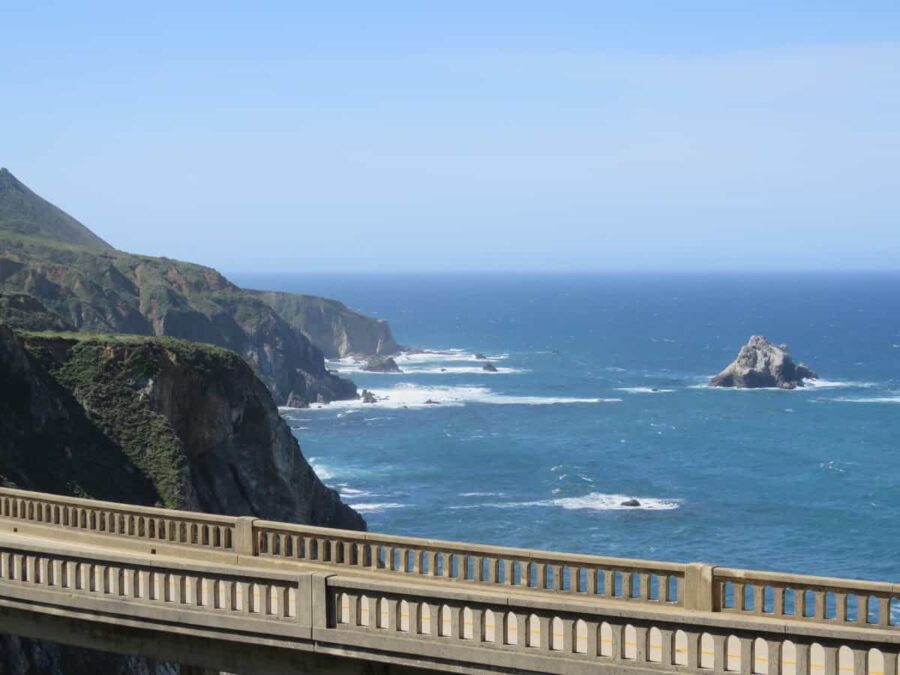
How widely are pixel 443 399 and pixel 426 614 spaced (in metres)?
145

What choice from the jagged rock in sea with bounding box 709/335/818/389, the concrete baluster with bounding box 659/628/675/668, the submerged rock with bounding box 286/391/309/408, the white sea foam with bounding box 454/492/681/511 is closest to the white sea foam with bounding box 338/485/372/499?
the white sea foam with bounding box 454/492/681/511

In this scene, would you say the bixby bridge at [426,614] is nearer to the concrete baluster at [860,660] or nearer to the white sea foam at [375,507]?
the concrete baluster at [860,660]

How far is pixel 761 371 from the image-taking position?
570ft

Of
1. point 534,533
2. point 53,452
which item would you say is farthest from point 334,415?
point 53,452

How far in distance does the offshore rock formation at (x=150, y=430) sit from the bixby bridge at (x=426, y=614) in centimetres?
3395

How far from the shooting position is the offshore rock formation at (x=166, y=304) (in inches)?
5379

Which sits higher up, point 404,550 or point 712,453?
point 404,550

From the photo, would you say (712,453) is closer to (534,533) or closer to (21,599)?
(534,533)

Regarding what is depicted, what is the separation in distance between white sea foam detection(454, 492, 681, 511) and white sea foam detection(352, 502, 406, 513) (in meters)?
4.03

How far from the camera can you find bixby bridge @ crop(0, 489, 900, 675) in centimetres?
1498

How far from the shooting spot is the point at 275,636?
16.7m

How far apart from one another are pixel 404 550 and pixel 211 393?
179ft

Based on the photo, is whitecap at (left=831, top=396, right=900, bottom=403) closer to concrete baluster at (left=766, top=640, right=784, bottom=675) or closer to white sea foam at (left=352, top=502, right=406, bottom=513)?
white sea foam at (left=352, top=502, right=406, bottom=513)

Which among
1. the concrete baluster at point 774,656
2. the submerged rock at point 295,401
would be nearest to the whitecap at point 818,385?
the submerged rock at point 295,401
